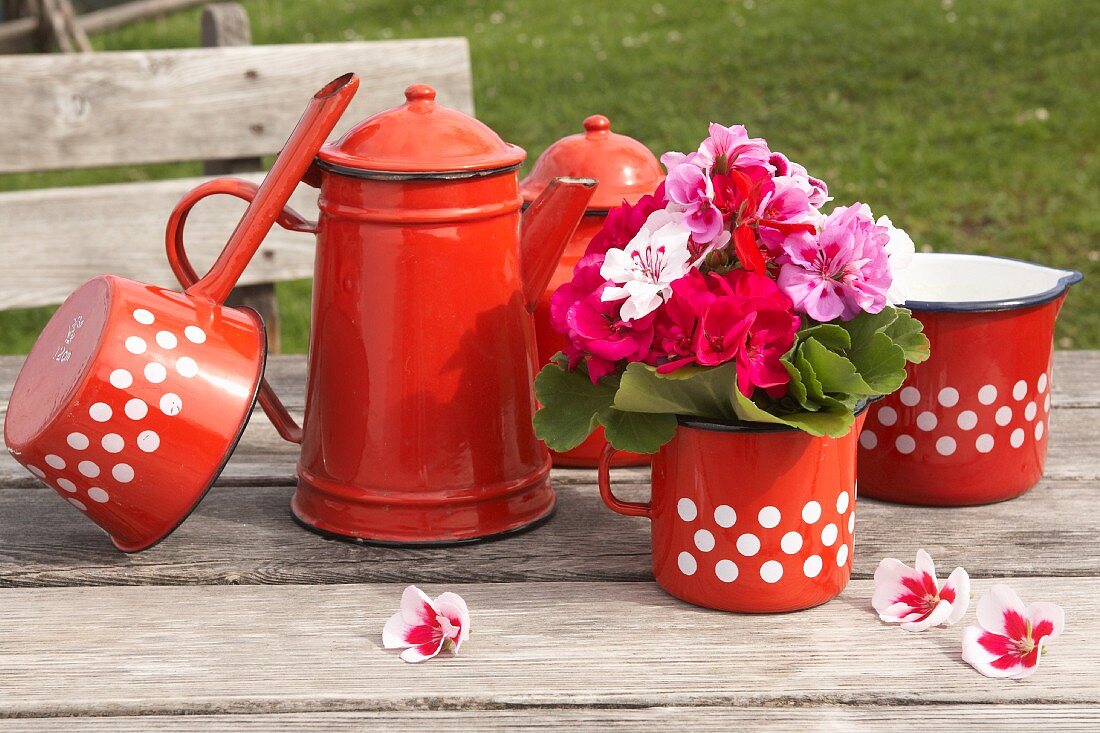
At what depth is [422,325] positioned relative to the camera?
3.11ft

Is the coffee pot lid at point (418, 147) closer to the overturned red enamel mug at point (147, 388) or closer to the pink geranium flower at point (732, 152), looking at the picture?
the overturned red enamel mug at point (147, 388)

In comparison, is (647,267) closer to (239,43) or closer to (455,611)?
(455,611)

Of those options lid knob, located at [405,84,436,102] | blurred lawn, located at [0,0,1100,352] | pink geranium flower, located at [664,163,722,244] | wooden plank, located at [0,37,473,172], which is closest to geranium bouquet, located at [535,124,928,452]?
pink geranium flower, located at [664,163,722,244]

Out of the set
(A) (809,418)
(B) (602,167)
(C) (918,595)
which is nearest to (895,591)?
(C) (918,595)

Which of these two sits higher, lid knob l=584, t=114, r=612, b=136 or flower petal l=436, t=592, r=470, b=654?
lid knob l=584, t=114, r=612, b=136

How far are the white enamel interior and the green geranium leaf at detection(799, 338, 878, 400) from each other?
0.33m

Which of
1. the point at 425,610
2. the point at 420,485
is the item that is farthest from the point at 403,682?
the point at 420,485

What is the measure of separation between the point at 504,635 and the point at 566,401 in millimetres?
171

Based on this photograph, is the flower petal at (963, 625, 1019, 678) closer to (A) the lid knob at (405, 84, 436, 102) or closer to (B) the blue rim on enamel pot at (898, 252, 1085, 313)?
(B) the blue rim on enamel pot at (898, 252, 1085, 313)

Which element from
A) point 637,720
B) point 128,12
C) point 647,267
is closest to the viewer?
point 637,720

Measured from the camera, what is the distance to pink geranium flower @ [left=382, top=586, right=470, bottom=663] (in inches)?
30.8

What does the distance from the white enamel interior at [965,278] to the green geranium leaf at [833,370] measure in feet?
1.09

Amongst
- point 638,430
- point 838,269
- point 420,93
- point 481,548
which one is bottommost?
point 481,548

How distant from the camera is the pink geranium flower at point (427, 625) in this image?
0.78m
